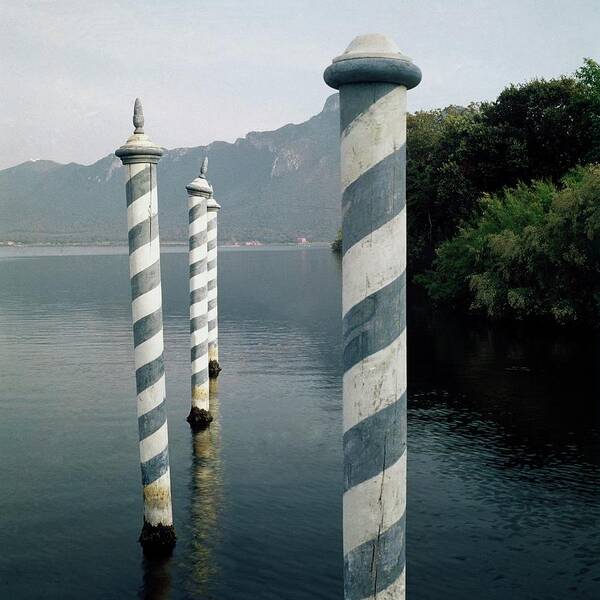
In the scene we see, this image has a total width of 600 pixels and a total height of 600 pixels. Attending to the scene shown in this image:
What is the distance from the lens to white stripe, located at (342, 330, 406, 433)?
4309mm

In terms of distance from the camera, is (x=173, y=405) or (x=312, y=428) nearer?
(x=312, y=428)

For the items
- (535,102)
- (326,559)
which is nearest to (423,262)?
(535,102)

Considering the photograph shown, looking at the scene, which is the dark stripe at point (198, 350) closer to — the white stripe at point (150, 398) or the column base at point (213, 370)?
the column base at point (213, 370)

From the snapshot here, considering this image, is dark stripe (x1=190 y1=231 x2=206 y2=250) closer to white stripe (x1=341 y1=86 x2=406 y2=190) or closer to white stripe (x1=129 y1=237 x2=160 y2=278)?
white stripe (x1=129 y1=237 x2=160 y2=278)

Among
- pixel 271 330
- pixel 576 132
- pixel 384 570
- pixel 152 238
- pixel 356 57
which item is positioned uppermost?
pixel 576 132

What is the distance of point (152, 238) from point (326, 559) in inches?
195

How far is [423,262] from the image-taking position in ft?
199

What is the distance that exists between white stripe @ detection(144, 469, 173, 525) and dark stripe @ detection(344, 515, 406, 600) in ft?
18.6

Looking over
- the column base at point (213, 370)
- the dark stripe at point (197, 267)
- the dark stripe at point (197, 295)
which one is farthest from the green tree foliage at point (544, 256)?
the dark stripe at point (197, 295)

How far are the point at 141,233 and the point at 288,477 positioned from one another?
6.21 metres

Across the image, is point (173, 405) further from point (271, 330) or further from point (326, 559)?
point (271, 330)

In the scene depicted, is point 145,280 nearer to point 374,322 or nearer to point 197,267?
point 374,322

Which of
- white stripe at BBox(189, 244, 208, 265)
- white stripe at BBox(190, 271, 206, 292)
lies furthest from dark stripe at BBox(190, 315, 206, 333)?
white stripe at BBox(189, 244, 208, 265)

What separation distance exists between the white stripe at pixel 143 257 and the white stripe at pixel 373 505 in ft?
18.3
